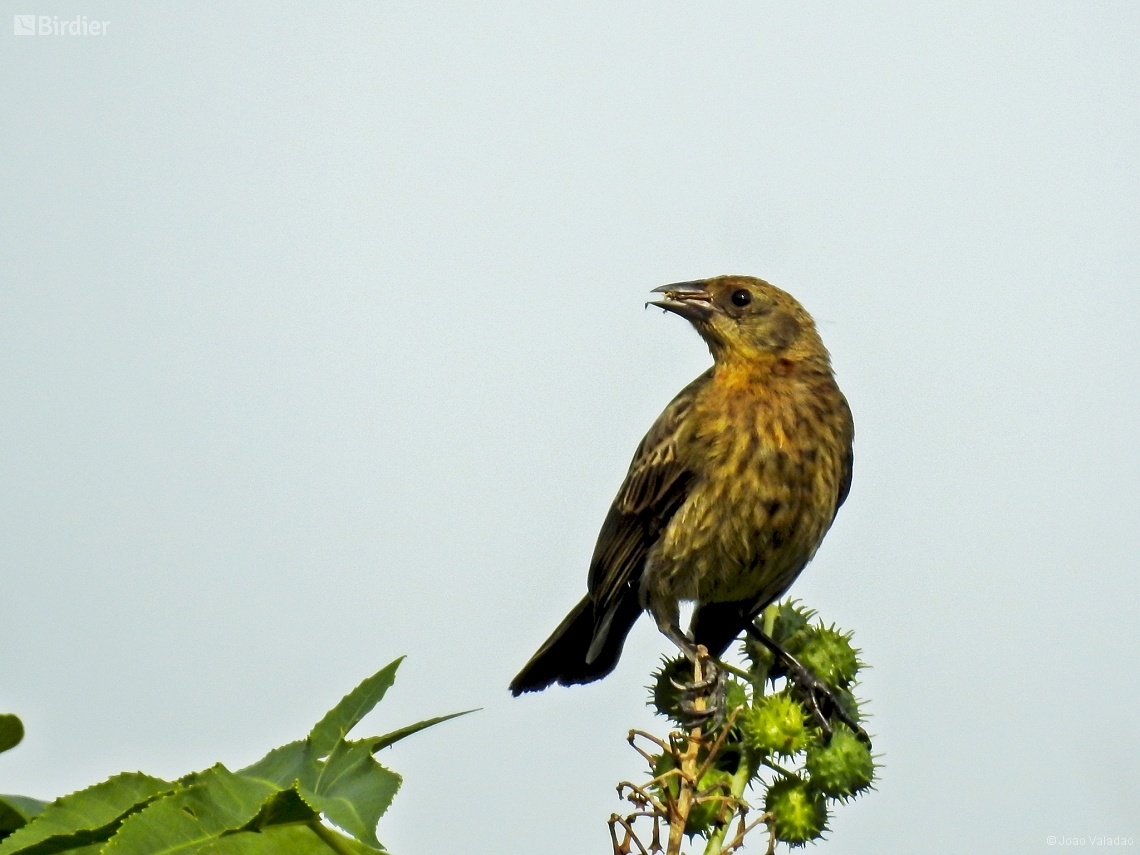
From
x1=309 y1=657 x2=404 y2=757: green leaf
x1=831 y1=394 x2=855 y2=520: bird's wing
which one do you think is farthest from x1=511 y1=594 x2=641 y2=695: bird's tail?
x1=309 y1=657 x2=404 y2=757: green leaf

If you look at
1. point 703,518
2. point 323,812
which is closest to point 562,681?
point 703,518

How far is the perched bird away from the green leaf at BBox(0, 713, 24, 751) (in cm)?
303

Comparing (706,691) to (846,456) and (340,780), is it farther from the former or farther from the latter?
(846,456)

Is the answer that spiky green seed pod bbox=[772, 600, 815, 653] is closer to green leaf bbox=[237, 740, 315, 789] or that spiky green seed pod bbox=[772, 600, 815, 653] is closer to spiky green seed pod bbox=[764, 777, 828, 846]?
spiky green seed pod bbox=[764, 777, 828, 846]

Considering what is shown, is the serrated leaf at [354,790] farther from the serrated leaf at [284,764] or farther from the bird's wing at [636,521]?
the bird's wing at [636,521]

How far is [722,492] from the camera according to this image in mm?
4715

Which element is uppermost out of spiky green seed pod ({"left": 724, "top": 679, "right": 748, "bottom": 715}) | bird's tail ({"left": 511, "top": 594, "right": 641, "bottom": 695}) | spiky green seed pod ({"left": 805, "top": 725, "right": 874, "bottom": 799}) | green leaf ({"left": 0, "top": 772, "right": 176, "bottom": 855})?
bird's tail ({"left": 511, "top": 594, "right": 641, "bottom": 695})

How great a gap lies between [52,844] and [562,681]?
3397mm

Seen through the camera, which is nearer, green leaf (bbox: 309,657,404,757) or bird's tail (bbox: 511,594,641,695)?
green leaf (bbox: 309,657,404,757)

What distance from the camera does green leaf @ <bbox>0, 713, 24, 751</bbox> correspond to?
1800 mm

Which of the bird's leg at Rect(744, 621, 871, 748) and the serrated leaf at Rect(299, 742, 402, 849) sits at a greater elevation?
the bird's leg at Rect(744, 621, 871, 748)

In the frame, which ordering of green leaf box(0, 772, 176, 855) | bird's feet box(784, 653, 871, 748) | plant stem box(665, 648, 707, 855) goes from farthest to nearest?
1. bird's feet box(784, 653, 871, 748)
2. plant stem box(665, 648, 707, 855)
3. green leaf box(0, 772, 176, 855)

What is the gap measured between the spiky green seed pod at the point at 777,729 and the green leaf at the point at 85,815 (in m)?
1.22

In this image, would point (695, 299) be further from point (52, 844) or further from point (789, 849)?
point (52, 844)
